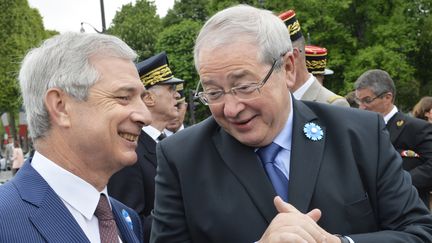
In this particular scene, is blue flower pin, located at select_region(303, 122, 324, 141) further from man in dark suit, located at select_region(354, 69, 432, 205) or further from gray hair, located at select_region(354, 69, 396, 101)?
gray hair, located at select_region(354, 69, 396, 101)

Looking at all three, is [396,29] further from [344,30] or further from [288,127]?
[288,127]

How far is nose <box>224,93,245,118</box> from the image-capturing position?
2664mm

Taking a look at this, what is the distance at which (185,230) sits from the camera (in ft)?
9.23

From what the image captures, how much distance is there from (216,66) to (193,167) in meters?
0.48

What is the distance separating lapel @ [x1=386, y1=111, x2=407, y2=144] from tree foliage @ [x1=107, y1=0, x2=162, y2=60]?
4626 centimetres

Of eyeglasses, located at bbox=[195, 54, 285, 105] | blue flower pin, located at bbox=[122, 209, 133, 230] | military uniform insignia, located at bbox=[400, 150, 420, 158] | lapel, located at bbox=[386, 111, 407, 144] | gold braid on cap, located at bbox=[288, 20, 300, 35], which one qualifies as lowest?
military uniform insignia, located at bbox=[400, 150, 420, 158]

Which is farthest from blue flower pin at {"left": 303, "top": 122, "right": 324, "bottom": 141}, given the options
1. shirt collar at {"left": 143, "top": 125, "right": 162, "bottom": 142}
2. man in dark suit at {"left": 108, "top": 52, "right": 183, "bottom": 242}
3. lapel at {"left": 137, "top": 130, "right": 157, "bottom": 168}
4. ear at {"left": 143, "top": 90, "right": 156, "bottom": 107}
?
ear at {"left": 143, "top": 90, "right": 156, "bottom": 107}

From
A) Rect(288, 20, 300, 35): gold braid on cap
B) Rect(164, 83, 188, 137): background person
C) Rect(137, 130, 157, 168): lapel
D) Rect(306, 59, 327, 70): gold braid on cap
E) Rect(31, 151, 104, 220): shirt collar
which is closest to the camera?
Rect(31, 151, 104, 220): shirt collar

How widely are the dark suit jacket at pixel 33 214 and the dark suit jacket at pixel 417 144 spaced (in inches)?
188

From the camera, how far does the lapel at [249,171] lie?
2.72 metres

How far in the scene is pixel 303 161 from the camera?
2775mm

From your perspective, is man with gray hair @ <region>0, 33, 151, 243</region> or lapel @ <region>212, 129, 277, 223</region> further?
lapel @ <region>212, 129, 277, 223</region>

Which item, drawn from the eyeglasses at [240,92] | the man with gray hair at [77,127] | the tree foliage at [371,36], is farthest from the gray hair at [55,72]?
the tree foliage at [371,36]

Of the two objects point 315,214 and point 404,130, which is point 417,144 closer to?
point 404,130
